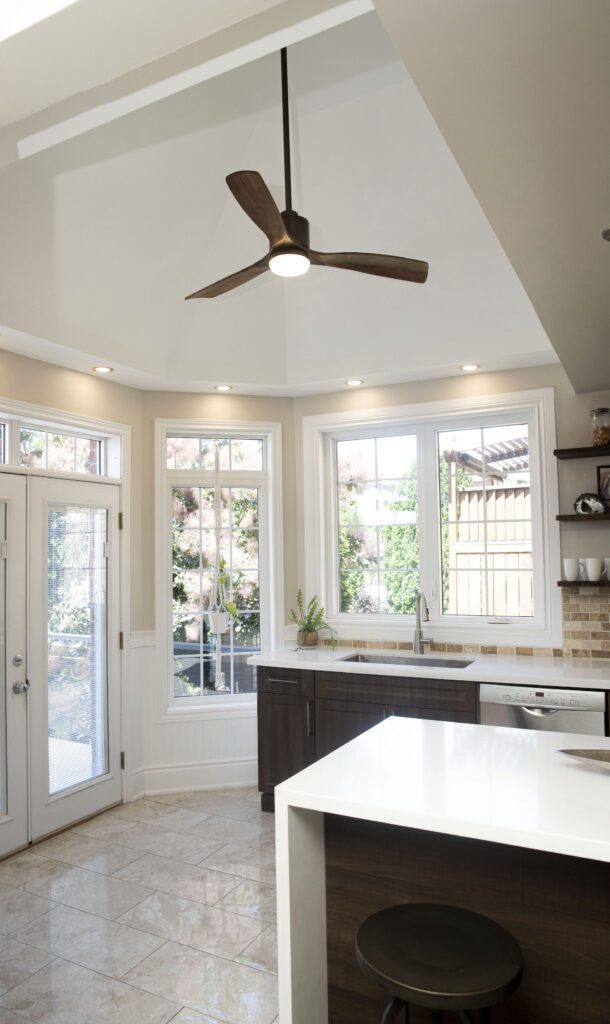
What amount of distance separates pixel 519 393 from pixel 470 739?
2.54m

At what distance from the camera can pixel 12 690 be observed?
3568mm

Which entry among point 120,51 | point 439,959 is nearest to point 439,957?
point 439,959

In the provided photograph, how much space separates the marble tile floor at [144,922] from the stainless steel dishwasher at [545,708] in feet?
4.41

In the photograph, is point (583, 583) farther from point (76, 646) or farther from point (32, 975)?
point (32, 975)

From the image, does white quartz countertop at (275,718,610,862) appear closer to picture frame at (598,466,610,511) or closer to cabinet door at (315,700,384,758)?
cabinet door at (315,700,384,758)

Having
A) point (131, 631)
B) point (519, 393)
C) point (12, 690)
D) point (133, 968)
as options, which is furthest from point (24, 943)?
point (519, 393)

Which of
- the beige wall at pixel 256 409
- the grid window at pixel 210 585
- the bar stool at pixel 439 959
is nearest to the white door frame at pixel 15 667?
the beige wall at pixel 256 409

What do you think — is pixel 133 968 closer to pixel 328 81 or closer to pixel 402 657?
pixel 402 657

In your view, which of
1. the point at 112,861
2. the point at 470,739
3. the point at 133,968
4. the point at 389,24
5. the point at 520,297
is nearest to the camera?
the point at 389,24

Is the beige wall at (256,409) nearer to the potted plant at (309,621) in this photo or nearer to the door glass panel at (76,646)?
the potted plant at (309,621)

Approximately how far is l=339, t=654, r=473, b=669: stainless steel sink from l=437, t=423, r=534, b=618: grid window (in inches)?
15.5

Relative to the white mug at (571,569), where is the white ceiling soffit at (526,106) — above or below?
above

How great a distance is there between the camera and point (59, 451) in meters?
4.09

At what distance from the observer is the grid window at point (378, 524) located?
4504 millimetres
